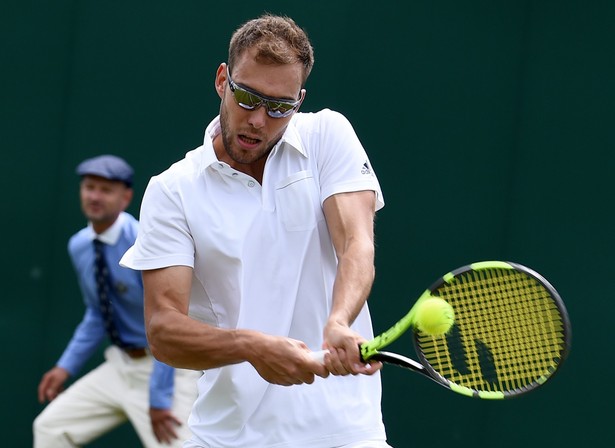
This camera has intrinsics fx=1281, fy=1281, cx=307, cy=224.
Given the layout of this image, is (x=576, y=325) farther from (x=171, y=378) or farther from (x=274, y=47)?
(x=274, y=47)

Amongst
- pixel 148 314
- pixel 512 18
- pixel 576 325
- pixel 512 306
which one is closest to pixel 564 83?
pixel 512 18

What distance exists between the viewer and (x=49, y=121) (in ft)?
19.5

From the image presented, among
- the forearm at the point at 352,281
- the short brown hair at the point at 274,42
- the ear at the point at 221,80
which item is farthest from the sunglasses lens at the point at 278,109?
the forearm at the point at 352,281

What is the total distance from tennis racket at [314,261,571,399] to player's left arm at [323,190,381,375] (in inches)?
6.8

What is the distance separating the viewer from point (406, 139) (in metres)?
5.71

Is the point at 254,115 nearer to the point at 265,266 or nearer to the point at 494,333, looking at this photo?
the point at 265,266

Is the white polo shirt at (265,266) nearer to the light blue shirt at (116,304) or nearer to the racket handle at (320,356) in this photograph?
the racket handle at (320,356)

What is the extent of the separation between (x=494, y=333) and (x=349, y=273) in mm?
416

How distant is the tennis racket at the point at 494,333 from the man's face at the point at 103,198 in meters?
2.49

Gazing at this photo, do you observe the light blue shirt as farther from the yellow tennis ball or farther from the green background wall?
the yellow tennis ball

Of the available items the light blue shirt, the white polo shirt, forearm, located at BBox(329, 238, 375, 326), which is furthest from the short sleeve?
the light blue shirt

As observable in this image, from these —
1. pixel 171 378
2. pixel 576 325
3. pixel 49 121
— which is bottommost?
pixel 171 378

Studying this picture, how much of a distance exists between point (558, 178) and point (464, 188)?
0.41 m

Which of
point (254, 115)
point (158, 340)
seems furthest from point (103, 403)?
point (254, 115)
